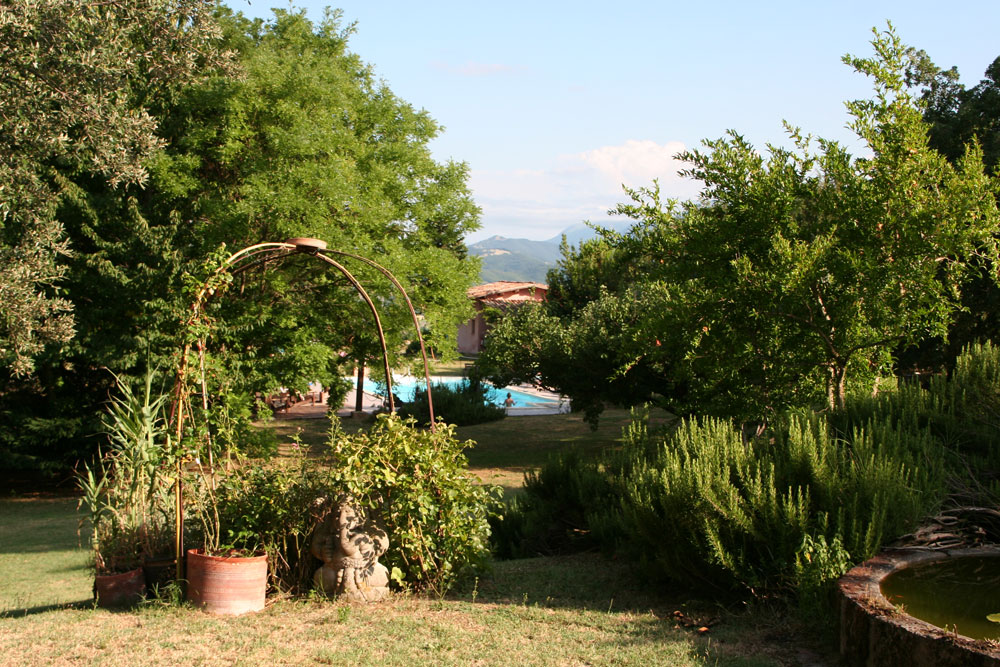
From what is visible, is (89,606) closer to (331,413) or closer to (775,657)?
(331,413)

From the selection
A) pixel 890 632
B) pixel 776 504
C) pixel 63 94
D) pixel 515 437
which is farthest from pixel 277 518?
pixel 515 437

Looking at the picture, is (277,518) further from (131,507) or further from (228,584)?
(131,507)

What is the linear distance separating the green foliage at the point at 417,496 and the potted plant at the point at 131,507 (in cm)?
130

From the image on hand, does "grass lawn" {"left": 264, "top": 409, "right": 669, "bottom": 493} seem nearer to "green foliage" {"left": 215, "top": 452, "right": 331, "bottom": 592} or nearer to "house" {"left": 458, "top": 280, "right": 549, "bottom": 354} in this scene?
"green foliage" {"left": 215, "top": 452, "right": 331, "bottom": 592}

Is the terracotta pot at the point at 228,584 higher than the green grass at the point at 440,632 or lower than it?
higher

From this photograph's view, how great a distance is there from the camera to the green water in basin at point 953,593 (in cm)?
410

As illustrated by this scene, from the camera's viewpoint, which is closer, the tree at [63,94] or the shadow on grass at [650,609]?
the shadow on grass at [650,609]

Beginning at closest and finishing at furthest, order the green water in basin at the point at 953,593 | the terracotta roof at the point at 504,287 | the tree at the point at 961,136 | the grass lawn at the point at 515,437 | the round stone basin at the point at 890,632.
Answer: the round stone basin at the point at 890,632, the green water in basin at the point at 953,593, the tree at the point at 961,136, the grass lawn at the point at 515,437, the terracotta roof at the point at 504,287

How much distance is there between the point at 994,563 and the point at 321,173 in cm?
1067

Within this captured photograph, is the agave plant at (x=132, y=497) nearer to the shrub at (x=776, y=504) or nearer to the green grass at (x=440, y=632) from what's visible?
the green grass at (x=440, y=632)

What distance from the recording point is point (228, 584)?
5.32 meters

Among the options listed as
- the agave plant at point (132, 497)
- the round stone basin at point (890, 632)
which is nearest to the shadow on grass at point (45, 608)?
the agave plant at point (132, 497)

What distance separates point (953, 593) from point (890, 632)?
104 centimetres

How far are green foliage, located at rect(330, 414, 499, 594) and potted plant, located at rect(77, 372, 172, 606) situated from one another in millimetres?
1304
